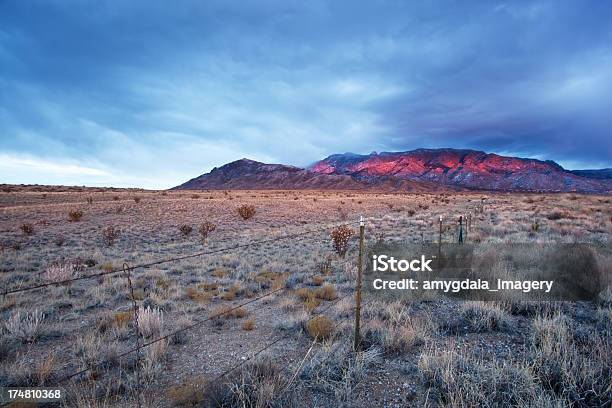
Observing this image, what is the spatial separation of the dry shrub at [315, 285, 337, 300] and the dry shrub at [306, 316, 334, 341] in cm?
189

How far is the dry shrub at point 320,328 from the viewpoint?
6.00m

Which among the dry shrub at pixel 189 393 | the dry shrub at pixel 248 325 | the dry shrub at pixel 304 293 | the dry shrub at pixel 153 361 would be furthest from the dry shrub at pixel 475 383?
the dry shrub at pixel 304 293

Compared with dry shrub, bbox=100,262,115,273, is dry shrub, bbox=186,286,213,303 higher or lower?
lower

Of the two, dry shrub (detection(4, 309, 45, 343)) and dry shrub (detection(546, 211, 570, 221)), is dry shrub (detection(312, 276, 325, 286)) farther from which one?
dry shrub (detection(546, 211, 570, 221))

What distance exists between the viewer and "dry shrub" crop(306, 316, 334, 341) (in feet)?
19.7

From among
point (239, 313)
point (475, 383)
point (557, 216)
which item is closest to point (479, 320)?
point (475, 383)

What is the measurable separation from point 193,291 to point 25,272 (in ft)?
22.7

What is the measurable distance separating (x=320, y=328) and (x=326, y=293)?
2.49 metres

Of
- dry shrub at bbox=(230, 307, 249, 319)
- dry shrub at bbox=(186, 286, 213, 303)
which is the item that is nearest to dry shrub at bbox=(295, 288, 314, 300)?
dry shrub at bbox=(230, 307, 249, 319)

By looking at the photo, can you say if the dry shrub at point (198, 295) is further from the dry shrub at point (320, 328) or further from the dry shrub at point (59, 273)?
the dry shrub at point (59, 273)

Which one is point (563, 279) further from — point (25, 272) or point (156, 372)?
point (25, 272)

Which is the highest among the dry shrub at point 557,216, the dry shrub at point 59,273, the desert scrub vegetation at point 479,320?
the dry shrub at point 557,216

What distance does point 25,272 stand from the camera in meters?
11.2

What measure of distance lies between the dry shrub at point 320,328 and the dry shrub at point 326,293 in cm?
189
